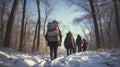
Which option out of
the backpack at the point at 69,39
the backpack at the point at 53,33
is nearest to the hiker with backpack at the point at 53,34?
the backpack at the point at 53,33

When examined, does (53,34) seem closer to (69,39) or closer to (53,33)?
(53,33)

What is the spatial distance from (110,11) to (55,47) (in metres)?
34.9

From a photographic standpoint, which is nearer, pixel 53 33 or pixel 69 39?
pixel 53 33

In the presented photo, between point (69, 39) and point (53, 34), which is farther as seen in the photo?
point (69, 39)

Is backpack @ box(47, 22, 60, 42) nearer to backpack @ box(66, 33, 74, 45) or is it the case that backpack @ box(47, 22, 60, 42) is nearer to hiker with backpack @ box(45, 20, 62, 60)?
hiker with backpack @ box(45, 20, 62, 60)

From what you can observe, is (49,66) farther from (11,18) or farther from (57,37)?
(11,18)

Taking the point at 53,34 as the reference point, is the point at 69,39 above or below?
below

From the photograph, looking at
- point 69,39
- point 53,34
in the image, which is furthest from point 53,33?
point 69,39

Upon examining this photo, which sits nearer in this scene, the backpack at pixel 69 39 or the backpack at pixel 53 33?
the backpack at pixel 53 33

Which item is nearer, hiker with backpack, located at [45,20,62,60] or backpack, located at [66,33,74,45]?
hiker with backpack, located at [45,20,62,60]

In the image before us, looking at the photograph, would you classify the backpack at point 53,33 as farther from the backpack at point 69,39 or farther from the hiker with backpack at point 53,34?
the backpack at point 69,39

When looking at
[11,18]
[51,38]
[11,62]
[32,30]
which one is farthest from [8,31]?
[32,30]

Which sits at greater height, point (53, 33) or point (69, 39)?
point (53, 33)

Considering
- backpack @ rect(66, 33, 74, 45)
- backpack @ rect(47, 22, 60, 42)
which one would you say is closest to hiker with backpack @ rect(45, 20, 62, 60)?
backpack @ rect(47, 22, 60, 42)
